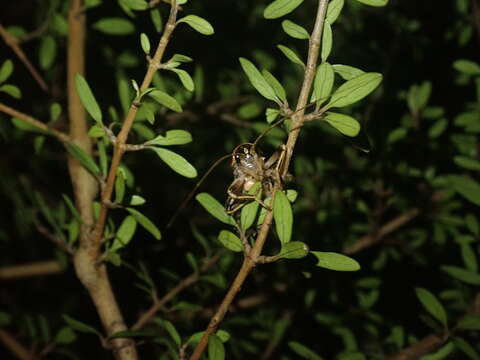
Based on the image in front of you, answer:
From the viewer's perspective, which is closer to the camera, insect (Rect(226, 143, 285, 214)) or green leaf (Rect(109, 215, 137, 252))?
insect (Rect(226, 143, 285, 214))

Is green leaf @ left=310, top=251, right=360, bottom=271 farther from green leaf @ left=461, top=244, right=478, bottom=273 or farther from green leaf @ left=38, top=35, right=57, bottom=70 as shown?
green leaf @ left=38, top=35, right=57, bottom=70

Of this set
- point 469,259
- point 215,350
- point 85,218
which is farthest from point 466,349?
point 85,218

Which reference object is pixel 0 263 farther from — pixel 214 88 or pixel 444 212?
pixel 444 212

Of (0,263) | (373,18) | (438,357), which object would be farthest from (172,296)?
A: (373,18)

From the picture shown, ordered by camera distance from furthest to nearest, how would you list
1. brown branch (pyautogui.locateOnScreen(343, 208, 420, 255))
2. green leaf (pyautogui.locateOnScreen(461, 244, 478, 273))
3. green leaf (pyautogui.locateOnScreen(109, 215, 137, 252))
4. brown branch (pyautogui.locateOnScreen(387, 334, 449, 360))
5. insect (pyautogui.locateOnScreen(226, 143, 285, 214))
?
brown branch (pyautogui.locateOnScreen(343, 208, 420, 255)) → green leaf (pyautogui.locateOnScreen(461, 244, 478, 273)) → brown branch (pyautogui.locateOnScreen(387, 334, 449, 360)) → green leaf (pyautogui.locateOnScreen(109, 215, 137, 252)) → insect (pyautogui.locateOnScreen(226, 143, 285, 214))

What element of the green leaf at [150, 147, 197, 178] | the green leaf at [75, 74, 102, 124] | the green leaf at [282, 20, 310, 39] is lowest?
the green leaf at [150, 147, 197, 178]

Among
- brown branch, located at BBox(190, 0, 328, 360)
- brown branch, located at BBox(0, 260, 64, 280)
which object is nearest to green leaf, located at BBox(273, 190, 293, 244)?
brown branch, located at BBox(190, 0, 328, 360)

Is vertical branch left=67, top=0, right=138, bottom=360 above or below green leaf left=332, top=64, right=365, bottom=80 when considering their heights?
below
